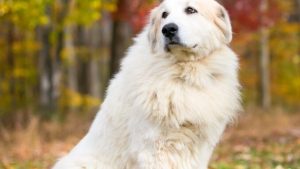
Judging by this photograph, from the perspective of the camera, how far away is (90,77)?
32.1 m

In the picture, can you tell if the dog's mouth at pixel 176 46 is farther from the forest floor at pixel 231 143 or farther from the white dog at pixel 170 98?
the forest floor at pixel 231 143

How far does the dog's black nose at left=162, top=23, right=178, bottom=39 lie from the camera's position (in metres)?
5.30

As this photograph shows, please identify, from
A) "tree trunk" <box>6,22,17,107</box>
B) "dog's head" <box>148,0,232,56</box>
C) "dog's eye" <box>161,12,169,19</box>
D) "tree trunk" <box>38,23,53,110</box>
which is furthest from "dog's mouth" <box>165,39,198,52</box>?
"tree trunk" <box>6,22,17,107</box>

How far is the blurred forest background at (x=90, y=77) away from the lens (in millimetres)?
11012

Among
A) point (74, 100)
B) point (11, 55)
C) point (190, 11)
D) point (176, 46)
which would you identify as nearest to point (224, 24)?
point (190, 11)

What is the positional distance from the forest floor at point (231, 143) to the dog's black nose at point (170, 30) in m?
3.13

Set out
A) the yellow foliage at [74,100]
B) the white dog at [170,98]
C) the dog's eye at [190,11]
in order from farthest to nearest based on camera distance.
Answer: the yellow foliage at [74,100], the dog's eye at [190,11], the white dog at [170,98]

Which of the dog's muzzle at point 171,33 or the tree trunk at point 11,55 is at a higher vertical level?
the dog's muzzle at point 171,33

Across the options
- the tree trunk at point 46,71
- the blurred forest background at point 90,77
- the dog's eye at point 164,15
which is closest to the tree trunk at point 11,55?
the blurred forest background at point 90,77

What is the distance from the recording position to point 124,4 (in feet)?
53.1

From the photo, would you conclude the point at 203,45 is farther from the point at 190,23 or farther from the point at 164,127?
the point at 164,127

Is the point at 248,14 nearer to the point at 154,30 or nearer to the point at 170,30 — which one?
the point at 154,30

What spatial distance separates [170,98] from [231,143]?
24.5 ft

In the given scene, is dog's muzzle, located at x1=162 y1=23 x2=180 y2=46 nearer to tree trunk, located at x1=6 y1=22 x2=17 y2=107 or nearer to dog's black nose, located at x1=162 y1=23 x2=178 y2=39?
dog's black nose, located at x1=162 y1=23 x2=178 y2=39
